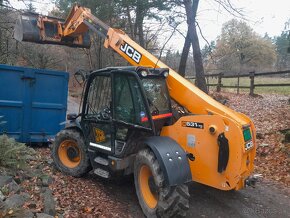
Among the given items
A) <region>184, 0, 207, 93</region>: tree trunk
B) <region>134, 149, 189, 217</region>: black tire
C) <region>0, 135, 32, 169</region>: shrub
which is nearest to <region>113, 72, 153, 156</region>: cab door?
<region>134, 149, 189, 217</region>: black tire

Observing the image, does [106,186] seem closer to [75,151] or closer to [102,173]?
[102,173]

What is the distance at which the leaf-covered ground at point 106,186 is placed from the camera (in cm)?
520

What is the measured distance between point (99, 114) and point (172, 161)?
1.97 m

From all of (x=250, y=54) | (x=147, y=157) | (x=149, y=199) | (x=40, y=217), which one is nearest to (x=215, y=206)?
(x=149, y=199)

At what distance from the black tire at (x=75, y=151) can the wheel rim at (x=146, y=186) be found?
4.95 feet

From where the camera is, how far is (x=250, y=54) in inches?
2245

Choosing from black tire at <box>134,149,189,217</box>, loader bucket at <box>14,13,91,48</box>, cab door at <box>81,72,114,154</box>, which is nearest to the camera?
black tire at <box>134,149,189,217</box>

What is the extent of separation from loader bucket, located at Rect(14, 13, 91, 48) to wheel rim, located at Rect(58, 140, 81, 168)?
2.60m

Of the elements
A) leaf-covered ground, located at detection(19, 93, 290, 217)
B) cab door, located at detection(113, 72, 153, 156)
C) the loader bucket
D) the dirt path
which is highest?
the loader bucket

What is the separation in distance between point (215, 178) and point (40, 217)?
250cm

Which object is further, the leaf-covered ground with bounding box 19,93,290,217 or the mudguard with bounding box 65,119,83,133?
the mudguard with bounding box 65,119,83,133

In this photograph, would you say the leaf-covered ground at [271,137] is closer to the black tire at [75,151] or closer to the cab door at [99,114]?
the cab door at [99,114]

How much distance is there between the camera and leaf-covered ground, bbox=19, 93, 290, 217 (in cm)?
520

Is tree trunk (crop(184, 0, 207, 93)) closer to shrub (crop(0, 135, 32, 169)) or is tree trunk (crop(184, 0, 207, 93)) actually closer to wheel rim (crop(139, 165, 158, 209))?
wheel rim (crop(139, 165, 158, 209))
